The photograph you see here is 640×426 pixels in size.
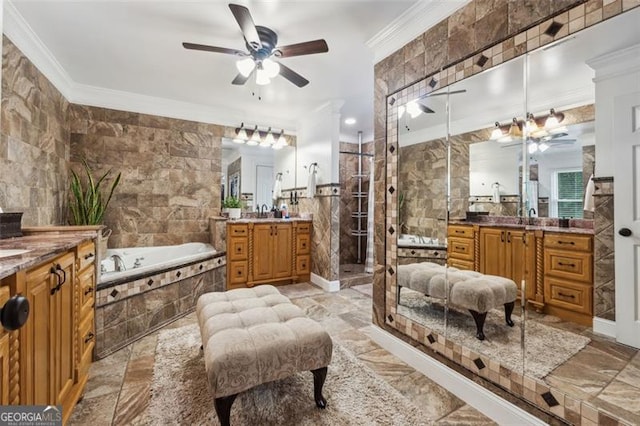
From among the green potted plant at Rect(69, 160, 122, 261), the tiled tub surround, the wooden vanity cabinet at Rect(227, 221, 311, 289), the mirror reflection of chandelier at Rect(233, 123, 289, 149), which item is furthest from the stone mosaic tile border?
the mirror reflection of chandelier at Rect(233, 123, 289, 149)

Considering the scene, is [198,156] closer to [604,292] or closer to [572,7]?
Result: [572,7]

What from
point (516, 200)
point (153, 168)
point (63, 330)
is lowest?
point (63, 330)

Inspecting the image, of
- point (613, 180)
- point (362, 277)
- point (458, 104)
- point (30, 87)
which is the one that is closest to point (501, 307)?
point (613, 180)

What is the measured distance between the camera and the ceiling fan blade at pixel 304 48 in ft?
6.95

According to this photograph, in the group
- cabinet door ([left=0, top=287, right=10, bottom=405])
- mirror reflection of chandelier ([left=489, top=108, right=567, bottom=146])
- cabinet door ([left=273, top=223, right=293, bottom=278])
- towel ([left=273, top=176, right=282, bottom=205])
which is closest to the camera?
cabinet door ([left=0, top=287, right=10, bottom=405])

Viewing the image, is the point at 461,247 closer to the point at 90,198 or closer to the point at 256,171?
the point at 256,171

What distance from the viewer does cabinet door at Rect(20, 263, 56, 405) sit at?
1060mm

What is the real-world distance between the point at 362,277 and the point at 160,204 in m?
3.15

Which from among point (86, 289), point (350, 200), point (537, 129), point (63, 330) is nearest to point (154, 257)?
point (86, 289)

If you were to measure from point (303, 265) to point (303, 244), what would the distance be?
323mm

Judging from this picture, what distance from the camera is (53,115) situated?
3.01 m

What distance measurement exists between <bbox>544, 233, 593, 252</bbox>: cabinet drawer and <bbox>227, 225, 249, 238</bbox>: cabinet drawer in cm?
325

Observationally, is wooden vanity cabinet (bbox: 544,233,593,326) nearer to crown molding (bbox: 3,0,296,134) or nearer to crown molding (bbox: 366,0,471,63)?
crown molding (bbox: 366,0,471,63)

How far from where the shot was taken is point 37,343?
3.80 feet
